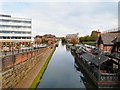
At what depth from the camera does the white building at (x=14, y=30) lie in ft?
219

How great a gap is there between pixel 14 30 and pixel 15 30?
0.40 metres

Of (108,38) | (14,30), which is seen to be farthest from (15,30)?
(108,38)

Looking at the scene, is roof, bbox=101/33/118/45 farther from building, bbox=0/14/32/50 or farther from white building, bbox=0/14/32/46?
white building, bbox=0/14/32/46

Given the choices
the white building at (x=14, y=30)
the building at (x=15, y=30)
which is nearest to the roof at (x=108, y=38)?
the building at (x=15, y=30)

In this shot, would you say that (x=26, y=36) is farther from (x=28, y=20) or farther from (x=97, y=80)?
(x=97, y=80)

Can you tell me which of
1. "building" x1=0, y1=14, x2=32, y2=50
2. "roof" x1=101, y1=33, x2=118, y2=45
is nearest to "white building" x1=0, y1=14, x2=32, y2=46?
"building" x1=0, y1=14, x2=32, y2=50

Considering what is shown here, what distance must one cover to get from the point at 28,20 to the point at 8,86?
6343 centimetres

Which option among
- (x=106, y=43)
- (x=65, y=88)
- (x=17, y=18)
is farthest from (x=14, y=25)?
(x=65, y=88)

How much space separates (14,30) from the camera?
70250 millimetres

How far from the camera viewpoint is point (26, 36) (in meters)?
74.1

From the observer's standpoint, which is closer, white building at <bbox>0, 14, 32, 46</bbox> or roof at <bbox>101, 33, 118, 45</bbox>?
roof at <bbox>101, 33, 118, 45</bbox>

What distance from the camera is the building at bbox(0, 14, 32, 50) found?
219 ft

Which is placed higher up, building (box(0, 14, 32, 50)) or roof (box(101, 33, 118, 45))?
building (box(0, 14, 32, 50))

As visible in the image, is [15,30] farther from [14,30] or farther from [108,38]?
[108,38]
